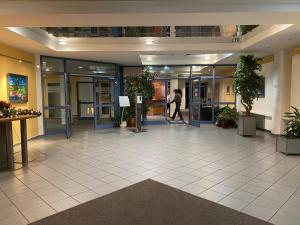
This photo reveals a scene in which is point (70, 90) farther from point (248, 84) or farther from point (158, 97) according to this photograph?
point (248, 84)

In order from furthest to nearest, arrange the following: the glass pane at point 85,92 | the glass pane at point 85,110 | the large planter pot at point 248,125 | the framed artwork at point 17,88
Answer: the glass pane at point 85,92
the glass pane at point 85,110
the large planter pot at point 248,125
the framed artwork at point 17,88

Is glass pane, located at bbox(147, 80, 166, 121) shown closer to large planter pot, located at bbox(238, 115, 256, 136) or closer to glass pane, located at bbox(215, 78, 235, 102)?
glass pane, located at bbox(215, 78, 235, 102)

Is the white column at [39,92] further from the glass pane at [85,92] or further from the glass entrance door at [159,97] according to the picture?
the glass pane at [85,92]

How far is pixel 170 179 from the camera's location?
3846 mm

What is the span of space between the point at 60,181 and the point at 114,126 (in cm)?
612

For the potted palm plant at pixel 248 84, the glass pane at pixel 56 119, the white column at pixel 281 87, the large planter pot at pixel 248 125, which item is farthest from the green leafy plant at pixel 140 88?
the white column at pixel 281 87

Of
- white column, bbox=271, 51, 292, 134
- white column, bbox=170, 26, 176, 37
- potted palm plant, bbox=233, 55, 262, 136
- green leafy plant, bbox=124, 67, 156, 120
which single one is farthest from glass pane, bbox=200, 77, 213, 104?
white column, bbox=170, 26, 176, 37

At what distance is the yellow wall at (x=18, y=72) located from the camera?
5812mm

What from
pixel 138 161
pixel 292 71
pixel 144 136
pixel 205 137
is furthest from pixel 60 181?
pixel 292 71

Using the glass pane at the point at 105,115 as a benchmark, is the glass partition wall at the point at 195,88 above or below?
above

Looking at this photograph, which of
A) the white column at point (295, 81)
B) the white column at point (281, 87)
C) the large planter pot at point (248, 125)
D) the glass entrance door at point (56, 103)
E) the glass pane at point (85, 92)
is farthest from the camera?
the glass pane at point (85, 92)

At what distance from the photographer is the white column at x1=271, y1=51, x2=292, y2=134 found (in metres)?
7.11

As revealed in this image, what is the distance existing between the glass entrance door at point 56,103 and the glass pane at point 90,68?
620 mm

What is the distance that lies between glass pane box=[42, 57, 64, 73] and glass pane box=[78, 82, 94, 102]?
486 centimetres
